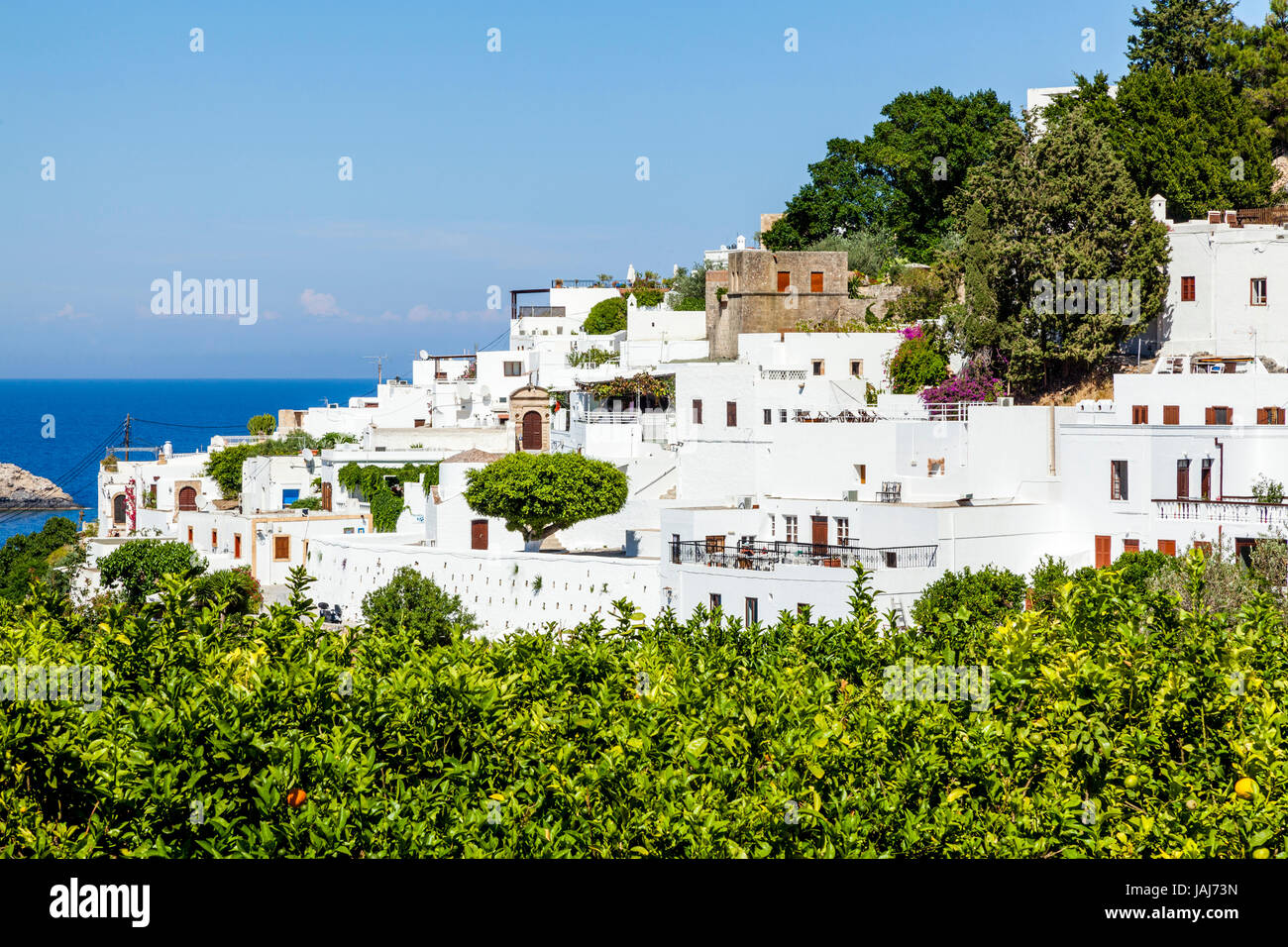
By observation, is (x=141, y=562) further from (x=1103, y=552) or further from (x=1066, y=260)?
(x=1103, y=552)

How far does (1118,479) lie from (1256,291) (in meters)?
9.07

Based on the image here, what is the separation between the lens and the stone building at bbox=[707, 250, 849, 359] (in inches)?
2078

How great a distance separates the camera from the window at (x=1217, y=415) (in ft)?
116

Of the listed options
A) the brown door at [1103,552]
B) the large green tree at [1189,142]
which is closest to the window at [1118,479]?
the brown door at [1103,552]

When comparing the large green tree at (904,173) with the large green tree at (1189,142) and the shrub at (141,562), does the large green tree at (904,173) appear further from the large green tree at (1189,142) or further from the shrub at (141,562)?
the shrub at (141,562)

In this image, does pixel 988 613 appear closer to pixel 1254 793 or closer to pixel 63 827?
pixel 1254 793

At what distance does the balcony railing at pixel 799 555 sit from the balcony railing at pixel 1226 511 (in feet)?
17.2

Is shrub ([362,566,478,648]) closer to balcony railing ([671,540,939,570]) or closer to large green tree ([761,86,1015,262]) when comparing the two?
balcony railing ([671,540,939,570])

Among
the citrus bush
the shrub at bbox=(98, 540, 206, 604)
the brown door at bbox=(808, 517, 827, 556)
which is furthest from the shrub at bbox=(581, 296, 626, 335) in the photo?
the citrus bush

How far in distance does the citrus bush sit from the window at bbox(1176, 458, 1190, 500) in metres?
14.0

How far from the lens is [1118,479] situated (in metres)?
35.0

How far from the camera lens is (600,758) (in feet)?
52.7

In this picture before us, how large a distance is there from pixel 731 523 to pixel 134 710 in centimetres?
2437

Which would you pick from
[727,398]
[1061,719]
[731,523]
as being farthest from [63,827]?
[727,398]
